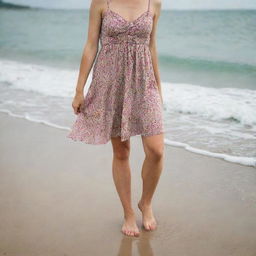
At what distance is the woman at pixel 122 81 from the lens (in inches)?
94.0

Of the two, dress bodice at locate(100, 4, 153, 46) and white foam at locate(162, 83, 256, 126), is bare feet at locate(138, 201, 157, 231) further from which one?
white foam at locate(162, 83, 256, 126)

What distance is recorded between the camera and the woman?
94.0 inches

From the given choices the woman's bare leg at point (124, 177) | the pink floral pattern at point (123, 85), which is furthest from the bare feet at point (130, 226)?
the pink floral pattern at point (123, 85)

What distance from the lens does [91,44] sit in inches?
97.9

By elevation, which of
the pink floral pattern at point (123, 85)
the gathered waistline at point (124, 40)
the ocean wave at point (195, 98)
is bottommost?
the ocean wave at point (195, 98)

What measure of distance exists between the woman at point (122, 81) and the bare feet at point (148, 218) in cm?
36

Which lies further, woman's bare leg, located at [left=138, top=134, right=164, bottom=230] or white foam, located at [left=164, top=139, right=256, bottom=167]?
white foam, located at [left=164, top=139, right=256, bottom=167]

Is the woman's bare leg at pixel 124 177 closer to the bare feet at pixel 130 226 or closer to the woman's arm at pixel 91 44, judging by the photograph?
the bare feet at pixel 130 226

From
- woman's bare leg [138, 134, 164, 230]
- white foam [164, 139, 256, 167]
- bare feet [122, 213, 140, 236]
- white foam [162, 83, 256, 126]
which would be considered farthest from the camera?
white foam [162, 83, 256, 126]

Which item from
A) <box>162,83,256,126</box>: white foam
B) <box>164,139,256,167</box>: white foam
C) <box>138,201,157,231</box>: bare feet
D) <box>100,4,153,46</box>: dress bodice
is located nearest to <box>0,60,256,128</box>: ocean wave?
<box>162,83,256,126</box>: white foam

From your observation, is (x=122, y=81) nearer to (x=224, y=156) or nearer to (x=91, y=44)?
(x=91, y=44)

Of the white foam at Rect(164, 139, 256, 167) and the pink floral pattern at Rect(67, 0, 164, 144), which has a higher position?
the pink floral pattern at Rect(67, 0, 164, 144)

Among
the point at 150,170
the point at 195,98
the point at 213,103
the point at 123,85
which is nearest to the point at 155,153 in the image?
the point at 150,170

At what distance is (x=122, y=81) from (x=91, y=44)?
306mm
